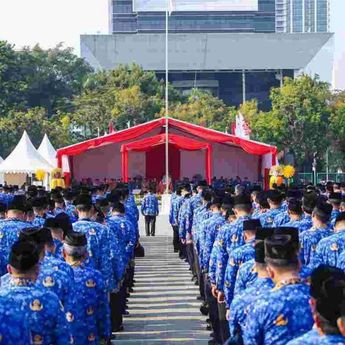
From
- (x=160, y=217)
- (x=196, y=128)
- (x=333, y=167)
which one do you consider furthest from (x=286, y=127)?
(x=160, y=217)

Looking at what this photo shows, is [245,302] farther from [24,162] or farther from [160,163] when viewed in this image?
[160,163]

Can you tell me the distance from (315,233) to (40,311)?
414cm

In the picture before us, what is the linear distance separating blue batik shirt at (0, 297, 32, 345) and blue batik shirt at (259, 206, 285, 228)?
6.19m

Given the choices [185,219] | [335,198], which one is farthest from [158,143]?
[335,198]

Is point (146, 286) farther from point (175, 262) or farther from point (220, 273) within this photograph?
point (220, 273)

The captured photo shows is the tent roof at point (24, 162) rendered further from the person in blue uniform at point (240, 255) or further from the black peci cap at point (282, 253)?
the black peci cap at point (282, 253)

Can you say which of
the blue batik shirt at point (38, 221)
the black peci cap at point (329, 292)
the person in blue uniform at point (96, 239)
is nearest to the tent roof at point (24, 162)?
the blue batik shirt at point (38, 221)

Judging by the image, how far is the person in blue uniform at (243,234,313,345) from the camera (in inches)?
224

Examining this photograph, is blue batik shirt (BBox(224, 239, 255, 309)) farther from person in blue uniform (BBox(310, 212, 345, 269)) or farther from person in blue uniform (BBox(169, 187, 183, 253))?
person in blue uniform (BBox(169, 187, 183, 253))

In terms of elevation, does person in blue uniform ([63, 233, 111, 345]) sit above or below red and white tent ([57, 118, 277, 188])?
below

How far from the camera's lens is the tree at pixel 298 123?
59.6 meters

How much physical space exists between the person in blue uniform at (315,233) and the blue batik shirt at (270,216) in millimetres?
2003

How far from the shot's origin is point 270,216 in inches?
471

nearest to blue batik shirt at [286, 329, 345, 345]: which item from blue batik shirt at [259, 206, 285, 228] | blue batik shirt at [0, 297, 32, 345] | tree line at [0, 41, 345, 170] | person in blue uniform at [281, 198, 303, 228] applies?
blue batik shirt at [0, 297, 32, 345]
